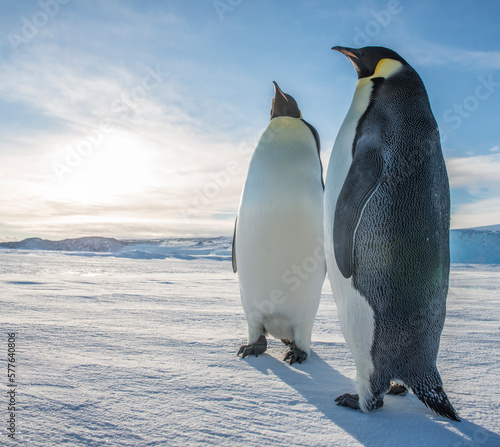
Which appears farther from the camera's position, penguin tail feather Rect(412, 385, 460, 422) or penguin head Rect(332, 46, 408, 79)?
penguin head Rect(332, 46, 408, 79)

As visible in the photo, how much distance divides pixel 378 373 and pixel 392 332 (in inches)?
7.1

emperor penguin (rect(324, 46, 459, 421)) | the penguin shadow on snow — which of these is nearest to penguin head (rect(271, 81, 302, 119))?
emperor penguin (rect(324, 46, 459, 421))

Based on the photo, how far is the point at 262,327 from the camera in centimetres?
265

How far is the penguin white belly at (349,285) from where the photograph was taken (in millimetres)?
1646

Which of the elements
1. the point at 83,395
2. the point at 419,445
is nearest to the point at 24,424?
the point at 83,395

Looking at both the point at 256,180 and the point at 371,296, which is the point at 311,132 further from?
the point at 371,296

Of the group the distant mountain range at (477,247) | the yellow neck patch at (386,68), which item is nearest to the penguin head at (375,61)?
the yellow neck patch at (386,68)

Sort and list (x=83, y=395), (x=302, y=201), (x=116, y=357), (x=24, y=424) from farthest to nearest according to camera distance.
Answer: (x=302, y=201) → (x=116, y=357) → (x=83, y=395) → (x=24, y=424)

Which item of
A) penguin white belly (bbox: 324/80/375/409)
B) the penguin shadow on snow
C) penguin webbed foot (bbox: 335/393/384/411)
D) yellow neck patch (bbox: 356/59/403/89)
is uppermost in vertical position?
yellow neck patch (bbox: 356/59/403/89)

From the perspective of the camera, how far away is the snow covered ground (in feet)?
4.21

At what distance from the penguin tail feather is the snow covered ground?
0.04 meters

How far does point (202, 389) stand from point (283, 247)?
3.73 feet

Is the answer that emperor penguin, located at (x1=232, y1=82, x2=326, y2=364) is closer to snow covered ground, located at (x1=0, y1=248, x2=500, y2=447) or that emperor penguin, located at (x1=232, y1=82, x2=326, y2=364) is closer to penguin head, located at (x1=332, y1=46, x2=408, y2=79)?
snow covered ground, located at (x1=0, y1=248, x2=500, y2=447)

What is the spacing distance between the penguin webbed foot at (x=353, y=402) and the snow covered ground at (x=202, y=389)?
33mm
